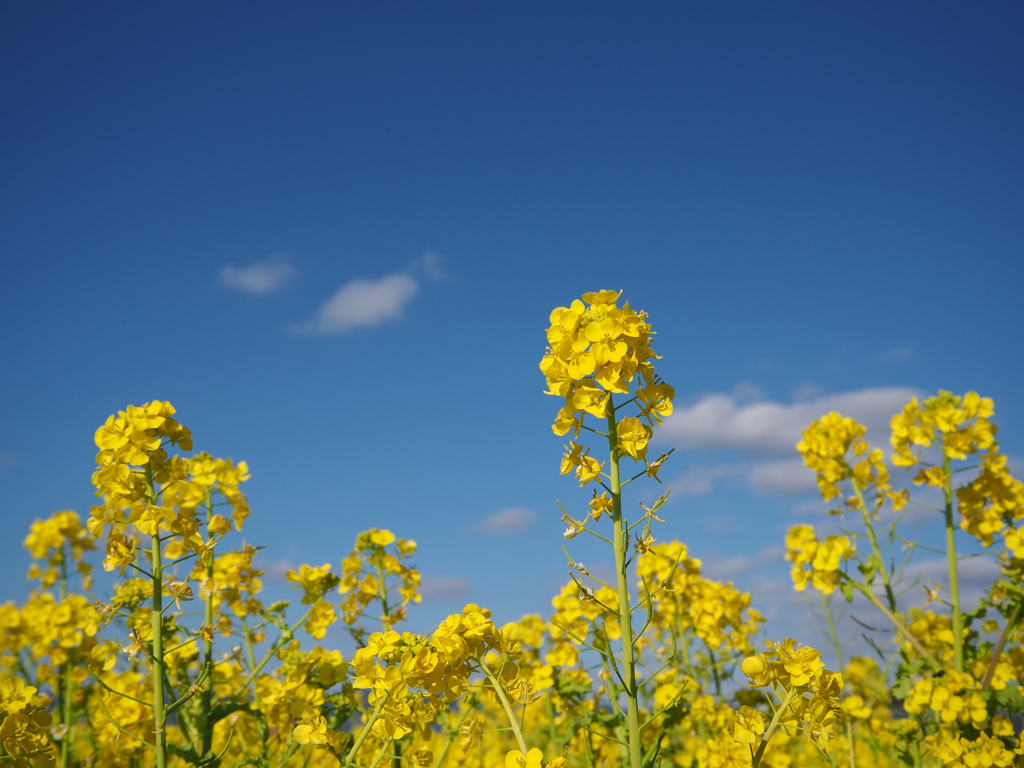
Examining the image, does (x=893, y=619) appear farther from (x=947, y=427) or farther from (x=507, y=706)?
(x=507, y=706)

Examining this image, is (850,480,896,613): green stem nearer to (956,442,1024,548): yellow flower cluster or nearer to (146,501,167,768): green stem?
(956,442,1024,548): yellow flower cluster

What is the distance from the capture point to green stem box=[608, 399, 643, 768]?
8.04ft

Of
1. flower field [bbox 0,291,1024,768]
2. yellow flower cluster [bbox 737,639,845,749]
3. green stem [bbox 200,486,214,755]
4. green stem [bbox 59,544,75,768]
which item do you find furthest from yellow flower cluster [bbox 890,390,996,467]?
green stem [bbox 59,544,75,768]

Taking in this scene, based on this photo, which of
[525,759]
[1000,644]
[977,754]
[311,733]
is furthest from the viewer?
[1000,644]

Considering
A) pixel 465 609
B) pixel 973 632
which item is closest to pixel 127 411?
pixel 465 609

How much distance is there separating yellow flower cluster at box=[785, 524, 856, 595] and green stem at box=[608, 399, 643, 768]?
350cm

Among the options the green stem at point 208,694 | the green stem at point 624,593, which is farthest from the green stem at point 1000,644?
the green stem at point 208,694

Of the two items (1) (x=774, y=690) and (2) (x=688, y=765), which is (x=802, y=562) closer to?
(2) (x=688, y=765)

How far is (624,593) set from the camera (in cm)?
251

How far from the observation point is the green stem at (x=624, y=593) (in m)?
2.45

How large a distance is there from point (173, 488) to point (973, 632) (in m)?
5.78

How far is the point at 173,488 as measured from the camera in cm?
342

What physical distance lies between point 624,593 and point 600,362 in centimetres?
86

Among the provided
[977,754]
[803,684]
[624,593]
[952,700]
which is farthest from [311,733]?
[952,700]
